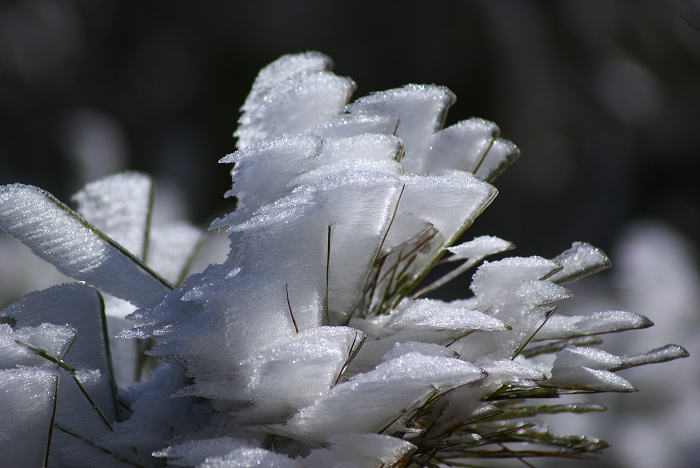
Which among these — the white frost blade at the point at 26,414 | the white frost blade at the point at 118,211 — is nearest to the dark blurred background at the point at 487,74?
the white frost blade at the point at 118,211

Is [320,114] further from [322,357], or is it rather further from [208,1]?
[208,1]

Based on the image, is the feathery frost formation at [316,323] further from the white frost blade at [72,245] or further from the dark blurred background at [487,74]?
the dark blurred background at [487,74]

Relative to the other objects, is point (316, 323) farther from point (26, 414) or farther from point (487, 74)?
point (487, 74)

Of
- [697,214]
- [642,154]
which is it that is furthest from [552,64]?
[697,214]

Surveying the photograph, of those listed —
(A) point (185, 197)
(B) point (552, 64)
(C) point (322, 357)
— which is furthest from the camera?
(A) point (185, 197)

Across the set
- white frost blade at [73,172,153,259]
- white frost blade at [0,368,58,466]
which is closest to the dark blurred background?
white frost blade at [73,172,153,259]

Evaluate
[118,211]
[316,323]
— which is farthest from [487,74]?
[316,323]

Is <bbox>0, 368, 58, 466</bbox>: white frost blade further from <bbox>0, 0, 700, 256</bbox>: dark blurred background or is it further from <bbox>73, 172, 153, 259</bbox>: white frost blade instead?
<bbox>0, 0, 700, 256</bbox>: dark blurred background
